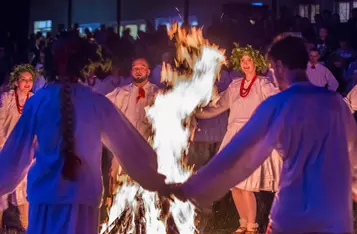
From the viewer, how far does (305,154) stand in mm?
4922

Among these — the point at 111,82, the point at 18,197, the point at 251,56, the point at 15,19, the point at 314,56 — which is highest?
the point at 15,19

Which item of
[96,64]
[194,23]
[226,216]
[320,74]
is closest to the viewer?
[96,64]

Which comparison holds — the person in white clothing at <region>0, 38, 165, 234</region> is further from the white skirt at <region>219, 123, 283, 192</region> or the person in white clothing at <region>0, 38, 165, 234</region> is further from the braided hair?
the white skirt at <region>219, 123, 283, 192</region>

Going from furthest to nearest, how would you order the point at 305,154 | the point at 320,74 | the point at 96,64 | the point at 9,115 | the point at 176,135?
the point at 320,74
the point at 9,115
the point at 176,135
the point at 96,64
the point at 305,154

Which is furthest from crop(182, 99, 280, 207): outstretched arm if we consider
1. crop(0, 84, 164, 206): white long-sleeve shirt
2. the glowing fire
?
the glowing fire

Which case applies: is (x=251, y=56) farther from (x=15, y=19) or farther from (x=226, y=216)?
(x=15, y=19)

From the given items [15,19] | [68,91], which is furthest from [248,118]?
[15,19]

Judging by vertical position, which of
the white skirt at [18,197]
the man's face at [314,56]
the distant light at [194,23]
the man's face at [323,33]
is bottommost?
the white skirt at [18,197]

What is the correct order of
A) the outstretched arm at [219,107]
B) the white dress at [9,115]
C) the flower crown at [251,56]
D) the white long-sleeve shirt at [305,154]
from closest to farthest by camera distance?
the white long-sleeve shirt at [305,154] < the white dress at [9,115] < the flower crown at [251,56] < the outstretched arm at [219,107]

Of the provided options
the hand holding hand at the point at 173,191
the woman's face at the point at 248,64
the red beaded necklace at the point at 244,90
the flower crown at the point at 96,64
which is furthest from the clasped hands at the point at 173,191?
the woman's face at the point at 248,64

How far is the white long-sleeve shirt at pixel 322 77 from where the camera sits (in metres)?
12.4

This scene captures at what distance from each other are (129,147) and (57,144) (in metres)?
0.56

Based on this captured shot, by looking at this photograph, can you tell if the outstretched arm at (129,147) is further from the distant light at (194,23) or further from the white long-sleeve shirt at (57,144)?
the distant light at (194,23)

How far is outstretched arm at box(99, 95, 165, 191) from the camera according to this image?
17.5 ft
